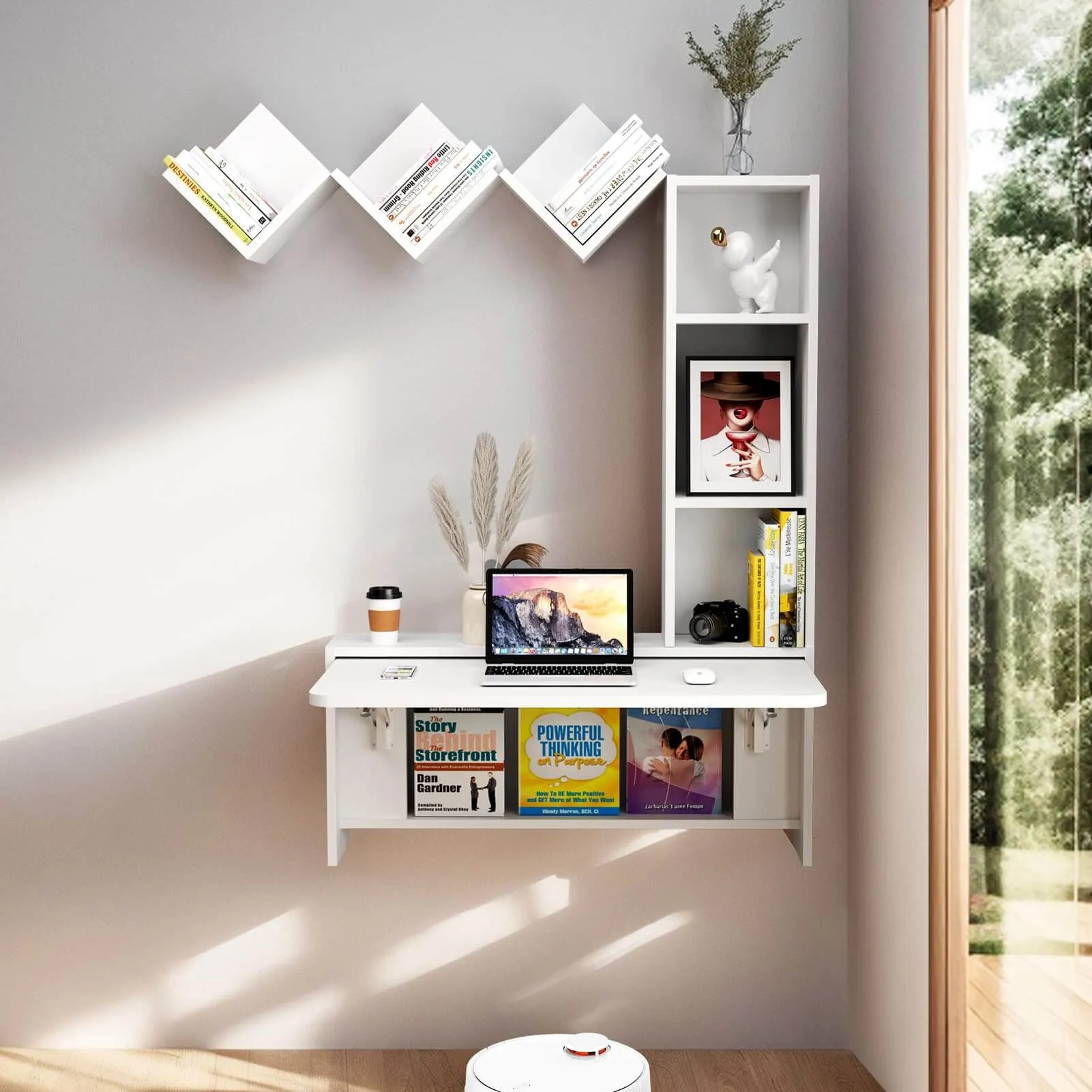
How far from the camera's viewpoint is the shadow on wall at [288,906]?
260 centimetres

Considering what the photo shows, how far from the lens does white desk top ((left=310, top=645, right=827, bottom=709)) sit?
2.09 meters

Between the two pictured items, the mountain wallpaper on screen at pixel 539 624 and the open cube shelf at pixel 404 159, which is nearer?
the mountain wallpaper on screen at pixel 539 624

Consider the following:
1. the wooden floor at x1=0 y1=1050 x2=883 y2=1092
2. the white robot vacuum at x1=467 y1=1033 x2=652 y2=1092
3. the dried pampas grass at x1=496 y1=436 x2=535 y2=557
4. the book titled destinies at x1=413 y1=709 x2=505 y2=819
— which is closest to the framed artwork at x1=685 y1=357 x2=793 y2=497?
the dried pampas grass at x1=496 y1=436 x2=535 y2=557

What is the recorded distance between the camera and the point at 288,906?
2.61m

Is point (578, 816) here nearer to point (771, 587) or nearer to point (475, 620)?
point (475, 620)

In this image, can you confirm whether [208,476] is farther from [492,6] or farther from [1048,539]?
[1048,539]

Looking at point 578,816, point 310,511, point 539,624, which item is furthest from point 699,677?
point 310,511

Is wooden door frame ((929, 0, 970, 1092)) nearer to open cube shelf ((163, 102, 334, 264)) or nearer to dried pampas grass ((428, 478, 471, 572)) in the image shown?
dried pampas grass ((428, 478, 471, 572))

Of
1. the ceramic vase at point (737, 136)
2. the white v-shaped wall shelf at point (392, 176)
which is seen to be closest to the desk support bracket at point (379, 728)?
the white v-shaped wall shelf at point (392, 176)

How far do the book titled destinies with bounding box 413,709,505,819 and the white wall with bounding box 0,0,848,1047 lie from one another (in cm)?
17

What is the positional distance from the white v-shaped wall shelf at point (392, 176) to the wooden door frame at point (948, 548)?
59cm

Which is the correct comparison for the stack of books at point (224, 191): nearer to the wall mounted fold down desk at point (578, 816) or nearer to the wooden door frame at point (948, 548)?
the wall mounted fold down desk at point (578, 816)

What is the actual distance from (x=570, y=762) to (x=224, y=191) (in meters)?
1.42

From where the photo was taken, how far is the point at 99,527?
256cm
